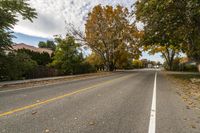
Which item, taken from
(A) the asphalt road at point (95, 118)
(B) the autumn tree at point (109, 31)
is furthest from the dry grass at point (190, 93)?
(B) the autumn tree at point (109, 31)

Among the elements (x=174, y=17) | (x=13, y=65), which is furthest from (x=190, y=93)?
(x=13, y=65)

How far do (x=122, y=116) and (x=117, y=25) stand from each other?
1561 inches

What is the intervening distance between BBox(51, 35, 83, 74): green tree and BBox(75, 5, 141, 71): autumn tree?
1063 cm

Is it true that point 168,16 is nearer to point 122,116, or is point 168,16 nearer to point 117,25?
point 122,116

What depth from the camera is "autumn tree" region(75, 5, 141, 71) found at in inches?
1747

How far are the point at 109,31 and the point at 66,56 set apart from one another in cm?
1591

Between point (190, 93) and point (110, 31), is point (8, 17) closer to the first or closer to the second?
point (190, 93)

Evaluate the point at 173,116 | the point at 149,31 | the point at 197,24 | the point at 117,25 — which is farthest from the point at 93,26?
the point at 173,116

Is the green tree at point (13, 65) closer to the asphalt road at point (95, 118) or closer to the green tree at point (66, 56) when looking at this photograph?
the green tree at point (66, 56)

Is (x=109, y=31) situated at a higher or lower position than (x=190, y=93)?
higher

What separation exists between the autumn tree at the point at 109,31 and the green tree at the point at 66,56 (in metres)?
10.6

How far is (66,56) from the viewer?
1249 inches

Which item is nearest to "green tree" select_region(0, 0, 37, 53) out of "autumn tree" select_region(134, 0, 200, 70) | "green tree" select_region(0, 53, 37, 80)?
"green tree" select_region(0, 53, 37, 80)

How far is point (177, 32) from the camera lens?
23.1m
